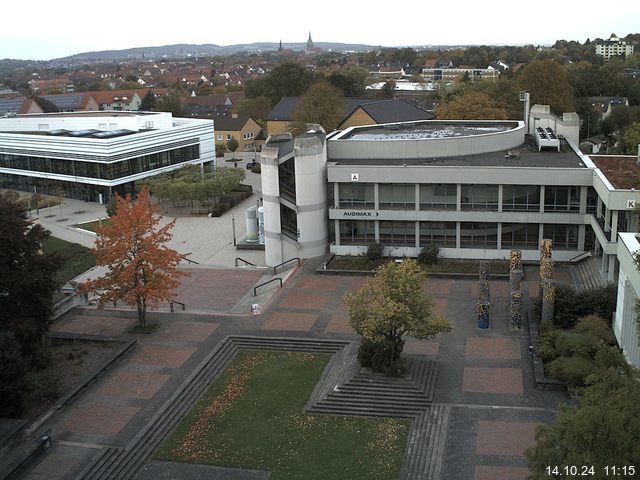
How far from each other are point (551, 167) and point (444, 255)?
25.7 feet

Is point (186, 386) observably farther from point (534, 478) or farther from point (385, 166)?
point (385, 166)

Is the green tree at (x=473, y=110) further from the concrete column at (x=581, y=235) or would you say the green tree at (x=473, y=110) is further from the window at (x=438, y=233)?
the concrete column at (x=581, y=235)

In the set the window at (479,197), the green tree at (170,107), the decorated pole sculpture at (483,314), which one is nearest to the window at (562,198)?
the window at (479,197)

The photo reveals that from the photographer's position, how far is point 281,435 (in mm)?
24172

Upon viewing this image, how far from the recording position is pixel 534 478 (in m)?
15.6

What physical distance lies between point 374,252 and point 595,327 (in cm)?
1537

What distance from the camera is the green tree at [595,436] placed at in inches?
579

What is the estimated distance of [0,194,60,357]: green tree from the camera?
27.3m

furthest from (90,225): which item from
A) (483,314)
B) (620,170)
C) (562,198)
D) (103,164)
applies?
(620,170)

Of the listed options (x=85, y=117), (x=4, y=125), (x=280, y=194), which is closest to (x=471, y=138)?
(x=280, y=194)

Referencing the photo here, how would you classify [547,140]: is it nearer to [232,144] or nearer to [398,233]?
[398,233]

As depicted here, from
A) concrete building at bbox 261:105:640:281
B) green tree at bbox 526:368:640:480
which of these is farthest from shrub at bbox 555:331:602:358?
concrete building at bbox 261:105:640:281

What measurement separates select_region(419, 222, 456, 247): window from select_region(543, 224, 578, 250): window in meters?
5.23

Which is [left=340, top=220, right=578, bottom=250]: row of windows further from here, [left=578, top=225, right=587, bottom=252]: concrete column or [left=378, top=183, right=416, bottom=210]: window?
[left=378, top=183, right=416, bottom=210]: window
